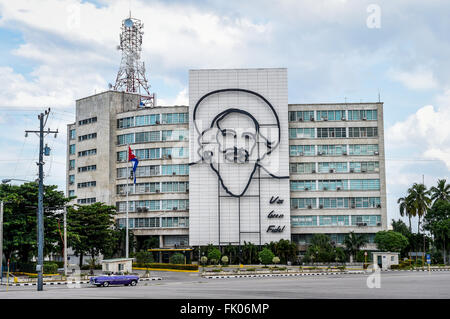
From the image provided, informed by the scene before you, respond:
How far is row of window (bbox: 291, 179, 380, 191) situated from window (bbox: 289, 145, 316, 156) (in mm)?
4715

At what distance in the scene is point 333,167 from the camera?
306ft

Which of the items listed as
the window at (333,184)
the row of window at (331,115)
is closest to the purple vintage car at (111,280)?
the window at (333,184)

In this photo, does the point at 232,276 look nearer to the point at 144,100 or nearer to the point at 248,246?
the point at 248,246

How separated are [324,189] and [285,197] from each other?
8364 millimetres

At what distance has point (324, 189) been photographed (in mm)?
92938

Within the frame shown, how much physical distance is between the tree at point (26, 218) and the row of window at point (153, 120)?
32.0 m

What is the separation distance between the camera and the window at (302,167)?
93.1 m

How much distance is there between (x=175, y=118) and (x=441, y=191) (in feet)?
165

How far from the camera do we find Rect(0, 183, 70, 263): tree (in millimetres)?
59750

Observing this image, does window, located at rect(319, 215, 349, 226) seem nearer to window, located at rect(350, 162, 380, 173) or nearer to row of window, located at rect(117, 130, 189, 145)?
window, located at rect(350, 162, 380, 173)

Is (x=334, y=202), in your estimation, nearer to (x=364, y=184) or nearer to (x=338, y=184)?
(x=338, y=184)

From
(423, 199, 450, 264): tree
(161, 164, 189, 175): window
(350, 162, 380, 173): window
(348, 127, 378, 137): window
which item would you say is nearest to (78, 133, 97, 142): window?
(161, 164, 189, 175): window
